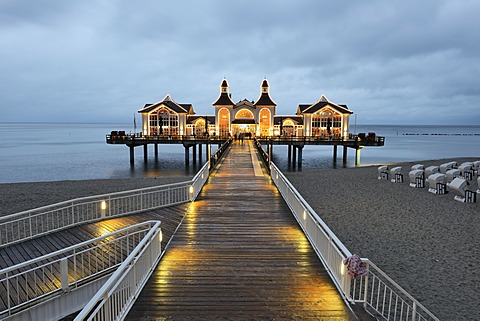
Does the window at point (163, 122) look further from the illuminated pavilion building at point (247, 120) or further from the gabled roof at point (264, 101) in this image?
the gabled roof at point (264, 101)

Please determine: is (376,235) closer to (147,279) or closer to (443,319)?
(443,319)

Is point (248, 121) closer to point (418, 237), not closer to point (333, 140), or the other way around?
point (333, 140)

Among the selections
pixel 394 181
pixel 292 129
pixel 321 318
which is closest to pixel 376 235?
pixel 321 318

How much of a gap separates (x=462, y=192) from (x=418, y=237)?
699 centimetres

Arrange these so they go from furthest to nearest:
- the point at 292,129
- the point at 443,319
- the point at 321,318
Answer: the point at 292,129
the point at 443,319
the point at 321,318

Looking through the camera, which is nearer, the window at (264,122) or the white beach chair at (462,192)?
the white beach chair at (462,192)

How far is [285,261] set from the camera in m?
6.92

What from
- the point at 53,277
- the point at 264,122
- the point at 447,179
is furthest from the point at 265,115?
the point at 53,277

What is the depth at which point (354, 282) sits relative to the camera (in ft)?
17.0

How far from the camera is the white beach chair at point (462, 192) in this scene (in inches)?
645

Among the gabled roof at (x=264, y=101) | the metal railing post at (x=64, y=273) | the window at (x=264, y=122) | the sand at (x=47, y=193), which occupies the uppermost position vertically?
the gabled roof at (x=264, y=101)

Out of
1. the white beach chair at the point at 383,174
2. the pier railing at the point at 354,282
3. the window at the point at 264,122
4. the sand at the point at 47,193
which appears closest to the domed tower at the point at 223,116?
the window at the point at 264,122

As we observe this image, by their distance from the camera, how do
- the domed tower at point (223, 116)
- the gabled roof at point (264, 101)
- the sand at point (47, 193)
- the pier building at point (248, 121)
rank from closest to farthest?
the sand at point (47, 193), the pier building at point (248, 121), the gabled roof at point (264, 101), the domed tower at point (223, 116)

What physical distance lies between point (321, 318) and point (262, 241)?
10.8ft
